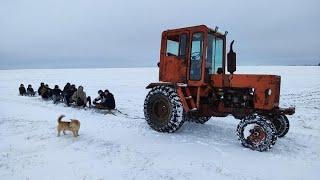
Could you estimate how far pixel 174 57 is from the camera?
10.7 meters

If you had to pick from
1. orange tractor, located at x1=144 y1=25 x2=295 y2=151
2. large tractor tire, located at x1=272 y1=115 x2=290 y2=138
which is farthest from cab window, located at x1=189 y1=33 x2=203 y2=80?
large tractor tire, located at x1=272 y1=115 x2=290 y2=138

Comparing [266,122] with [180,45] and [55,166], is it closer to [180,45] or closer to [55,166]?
[180,45]

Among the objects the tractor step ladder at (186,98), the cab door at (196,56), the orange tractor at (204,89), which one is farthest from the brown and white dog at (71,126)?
the cab door at (196,56)

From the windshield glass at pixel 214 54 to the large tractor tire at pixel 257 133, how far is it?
6.79 feet

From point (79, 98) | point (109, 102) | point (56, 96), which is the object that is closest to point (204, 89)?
point (109, 102)

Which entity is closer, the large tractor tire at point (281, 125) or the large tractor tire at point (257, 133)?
the large tractor tire at point (257, 133)

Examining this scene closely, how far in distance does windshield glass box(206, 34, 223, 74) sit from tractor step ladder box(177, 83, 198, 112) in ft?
2.68

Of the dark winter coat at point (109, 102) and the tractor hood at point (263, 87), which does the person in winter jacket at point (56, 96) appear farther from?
the tractor hood at point (263, 87)

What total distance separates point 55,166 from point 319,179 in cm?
502

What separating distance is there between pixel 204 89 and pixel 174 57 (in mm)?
1267

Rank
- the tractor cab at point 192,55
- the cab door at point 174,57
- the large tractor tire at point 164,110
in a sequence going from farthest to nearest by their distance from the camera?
the cab door at point 174,57 < the large tractor tire at point 164,110 < the tractor cab at point 192,55

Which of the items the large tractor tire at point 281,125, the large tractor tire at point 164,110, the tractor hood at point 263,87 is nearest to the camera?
the tractor hood at point 263,87

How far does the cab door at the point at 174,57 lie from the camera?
10.4 metres

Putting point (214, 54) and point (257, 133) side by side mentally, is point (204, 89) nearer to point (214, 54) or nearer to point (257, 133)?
point (214, 54)
